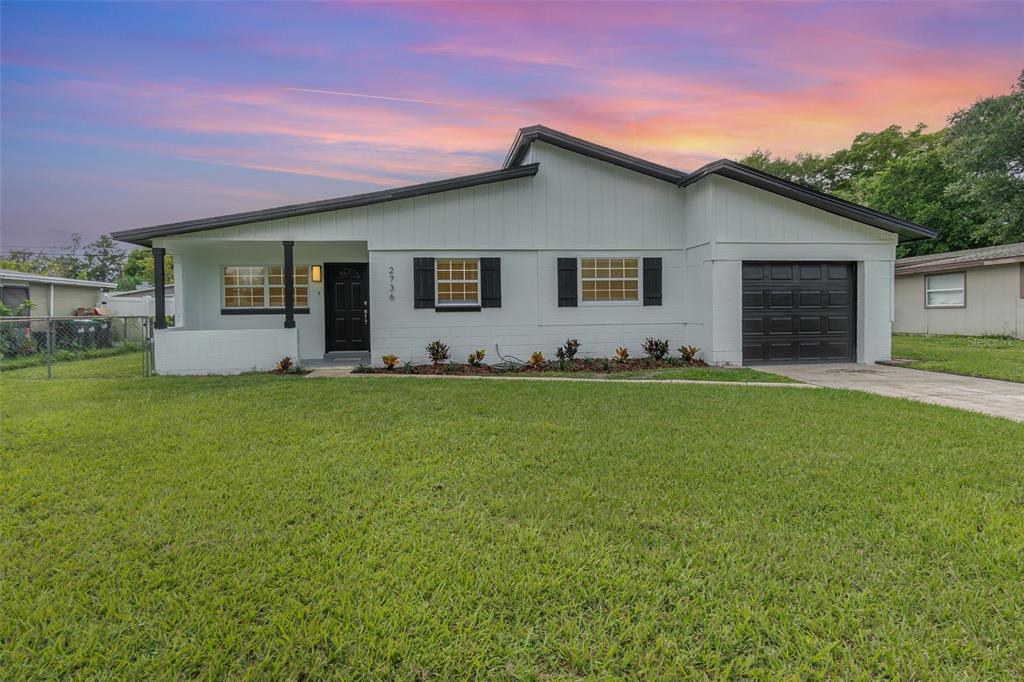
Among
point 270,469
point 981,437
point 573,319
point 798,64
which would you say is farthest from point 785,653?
point 798,64

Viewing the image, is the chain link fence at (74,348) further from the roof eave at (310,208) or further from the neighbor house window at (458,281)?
the neighbor house window at (458,281)

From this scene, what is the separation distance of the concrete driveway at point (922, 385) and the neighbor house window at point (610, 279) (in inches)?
118

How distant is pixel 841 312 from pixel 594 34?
25.4ft

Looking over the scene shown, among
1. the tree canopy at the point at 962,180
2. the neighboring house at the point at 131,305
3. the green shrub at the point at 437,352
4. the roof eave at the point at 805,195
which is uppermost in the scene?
the tree canopy at the point at 962,180

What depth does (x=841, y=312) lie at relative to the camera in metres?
10.5

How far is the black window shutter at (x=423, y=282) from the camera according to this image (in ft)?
33.2

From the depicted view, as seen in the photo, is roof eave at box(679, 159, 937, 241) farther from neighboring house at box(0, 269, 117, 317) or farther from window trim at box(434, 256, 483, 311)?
neighboring house at box(0, 269, 117, 317)

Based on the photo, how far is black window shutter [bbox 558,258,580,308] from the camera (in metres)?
10.5

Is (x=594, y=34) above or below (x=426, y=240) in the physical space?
above

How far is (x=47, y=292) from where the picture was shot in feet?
57.5

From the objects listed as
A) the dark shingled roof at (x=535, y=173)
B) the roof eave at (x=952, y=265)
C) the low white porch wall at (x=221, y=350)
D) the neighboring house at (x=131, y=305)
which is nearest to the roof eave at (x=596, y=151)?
the dark shingled roof at (x=535, y=173)

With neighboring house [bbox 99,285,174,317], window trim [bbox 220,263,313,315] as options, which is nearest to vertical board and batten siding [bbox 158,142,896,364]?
window trim [bbox 220,263,313,315]

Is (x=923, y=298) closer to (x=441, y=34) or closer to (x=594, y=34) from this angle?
(x=594, y=34)

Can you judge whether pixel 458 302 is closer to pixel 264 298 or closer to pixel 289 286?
pixel 289 286
